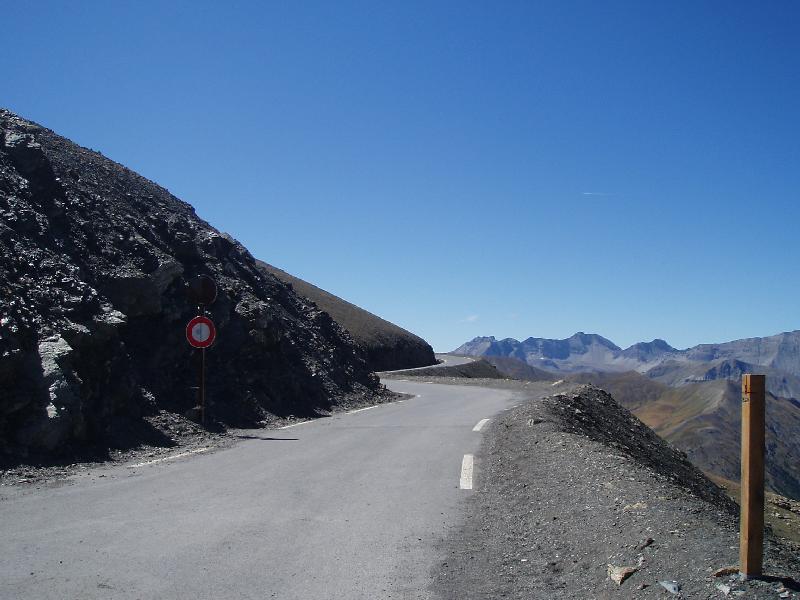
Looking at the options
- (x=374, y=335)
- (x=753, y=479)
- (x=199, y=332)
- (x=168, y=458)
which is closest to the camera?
(x=753, y=479)

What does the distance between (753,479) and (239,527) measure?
4.62 meters

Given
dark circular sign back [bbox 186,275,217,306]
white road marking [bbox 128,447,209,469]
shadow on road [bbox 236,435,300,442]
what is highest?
dark circular sign back [bbox 186,275,217,306]

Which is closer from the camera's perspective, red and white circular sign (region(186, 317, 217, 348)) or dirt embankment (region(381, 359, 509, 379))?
red and white circular sign (region(186, 317, 217, 348))

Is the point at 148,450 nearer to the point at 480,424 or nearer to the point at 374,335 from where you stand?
the point at 480,424

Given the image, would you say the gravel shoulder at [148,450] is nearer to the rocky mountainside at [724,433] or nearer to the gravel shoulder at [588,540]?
the gravel shoulder at [588,540]

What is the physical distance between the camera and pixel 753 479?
14.0 ft

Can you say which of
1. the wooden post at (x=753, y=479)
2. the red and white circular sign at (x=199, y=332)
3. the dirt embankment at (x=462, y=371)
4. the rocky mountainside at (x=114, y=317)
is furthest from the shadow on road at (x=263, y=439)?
the dirt embankment at (x=462, y=371)

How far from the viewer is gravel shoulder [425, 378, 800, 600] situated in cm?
461

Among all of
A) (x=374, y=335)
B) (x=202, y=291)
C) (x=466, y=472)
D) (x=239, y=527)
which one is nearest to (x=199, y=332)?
(x=202, y=291)

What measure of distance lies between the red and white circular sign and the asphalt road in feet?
11.6

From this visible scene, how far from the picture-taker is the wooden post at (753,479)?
4207mm

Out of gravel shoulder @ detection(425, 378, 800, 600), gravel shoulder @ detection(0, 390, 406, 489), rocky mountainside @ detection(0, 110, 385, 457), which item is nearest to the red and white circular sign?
rocky mountainside @ detection(0, 110, 385, 457)

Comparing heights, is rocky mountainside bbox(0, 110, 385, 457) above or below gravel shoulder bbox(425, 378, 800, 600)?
above

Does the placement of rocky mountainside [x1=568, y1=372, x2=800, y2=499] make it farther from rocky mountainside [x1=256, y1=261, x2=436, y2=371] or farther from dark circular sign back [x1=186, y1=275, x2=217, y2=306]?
dark circular sign back [x1=186, y1=275, x2=217, y2=306]
